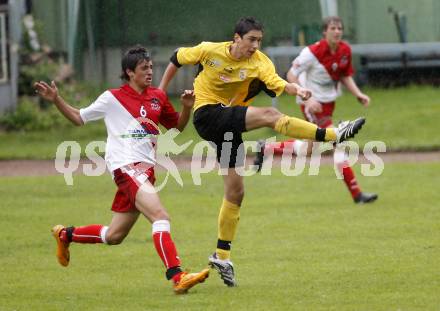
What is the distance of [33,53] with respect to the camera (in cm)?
2381

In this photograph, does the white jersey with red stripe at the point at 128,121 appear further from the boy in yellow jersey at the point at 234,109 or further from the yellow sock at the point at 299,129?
the yellow sock at the point at 299,129

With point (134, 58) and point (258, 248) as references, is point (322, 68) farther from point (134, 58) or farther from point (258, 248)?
point (134, 58)

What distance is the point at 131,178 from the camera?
29.1 ft

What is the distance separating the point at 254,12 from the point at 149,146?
17089 mm

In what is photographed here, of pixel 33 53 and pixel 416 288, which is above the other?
pixel 416 288

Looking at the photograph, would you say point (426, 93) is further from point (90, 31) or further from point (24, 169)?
point (24, 169)

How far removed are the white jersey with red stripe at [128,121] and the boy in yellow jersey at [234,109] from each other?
55 cm

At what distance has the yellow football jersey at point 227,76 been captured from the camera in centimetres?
958

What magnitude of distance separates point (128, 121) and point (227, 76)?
3.49 feet

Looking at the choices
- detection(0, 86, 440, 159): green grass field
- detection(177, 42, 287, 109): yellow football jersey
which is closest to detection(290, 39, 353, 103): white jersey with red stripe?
detection(177, 42, 287, 109): yellow football jersey

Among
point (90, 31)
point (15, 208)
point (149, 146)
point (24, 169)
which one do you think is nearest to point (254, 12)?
point (90, 31)

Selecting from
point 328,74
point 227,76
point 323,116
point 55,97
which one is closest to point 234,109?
point 227,76

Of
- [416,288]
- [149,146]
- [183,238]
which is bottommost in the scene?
[183,238]

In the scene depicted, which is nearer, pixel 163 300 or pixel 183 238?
pixel 163 300
